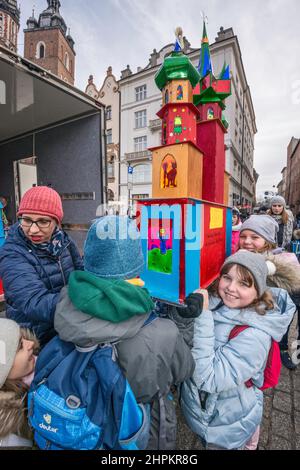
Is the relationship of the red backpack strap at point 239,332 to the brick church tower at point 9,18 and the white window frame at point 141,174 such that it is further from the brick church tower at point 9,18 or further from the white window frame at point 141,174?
the brick church tower at point 9,18

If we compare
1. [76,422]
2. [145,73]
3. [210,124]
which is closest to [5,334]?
[76,422]

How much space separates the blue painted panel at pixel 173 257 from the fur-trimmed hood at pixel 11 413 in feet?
2.88

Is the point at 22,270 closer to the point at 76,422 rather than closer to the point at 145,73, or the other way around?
the point at 76,422

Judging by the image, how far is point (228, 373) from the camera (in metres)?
1.13

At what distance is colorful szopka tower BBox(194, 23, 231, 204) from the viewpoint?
6.12 ft

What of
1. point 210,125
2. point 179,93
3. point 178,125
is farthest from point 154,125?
point 178,125

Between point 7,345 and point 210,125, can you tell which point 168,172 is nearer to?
point 210,125

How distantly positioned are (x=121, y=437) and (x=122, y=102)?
2717 cm

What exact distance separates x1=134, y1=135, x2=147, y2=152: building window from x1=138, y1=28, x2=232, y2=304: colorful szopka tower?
71.7ft

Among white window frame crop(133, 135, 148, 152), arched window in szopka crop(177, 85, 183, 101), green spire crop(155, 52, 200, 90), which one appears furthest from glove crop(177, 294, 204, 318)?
white window frame crop(133, 135, 148, 152)

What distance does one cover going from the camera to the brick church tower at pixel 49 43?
32062mm

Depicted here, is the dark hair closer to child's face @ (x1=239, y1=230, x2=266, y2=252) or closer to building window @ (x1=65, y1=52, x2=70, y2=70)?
child's face @ (x1=239, y1=230, x2=266, y2=252)

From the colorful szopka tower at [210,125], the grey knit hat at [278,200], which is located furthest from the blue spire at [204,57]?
the grey knit hat at [278,200]

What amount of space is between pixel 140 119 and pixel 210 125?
23.3m
